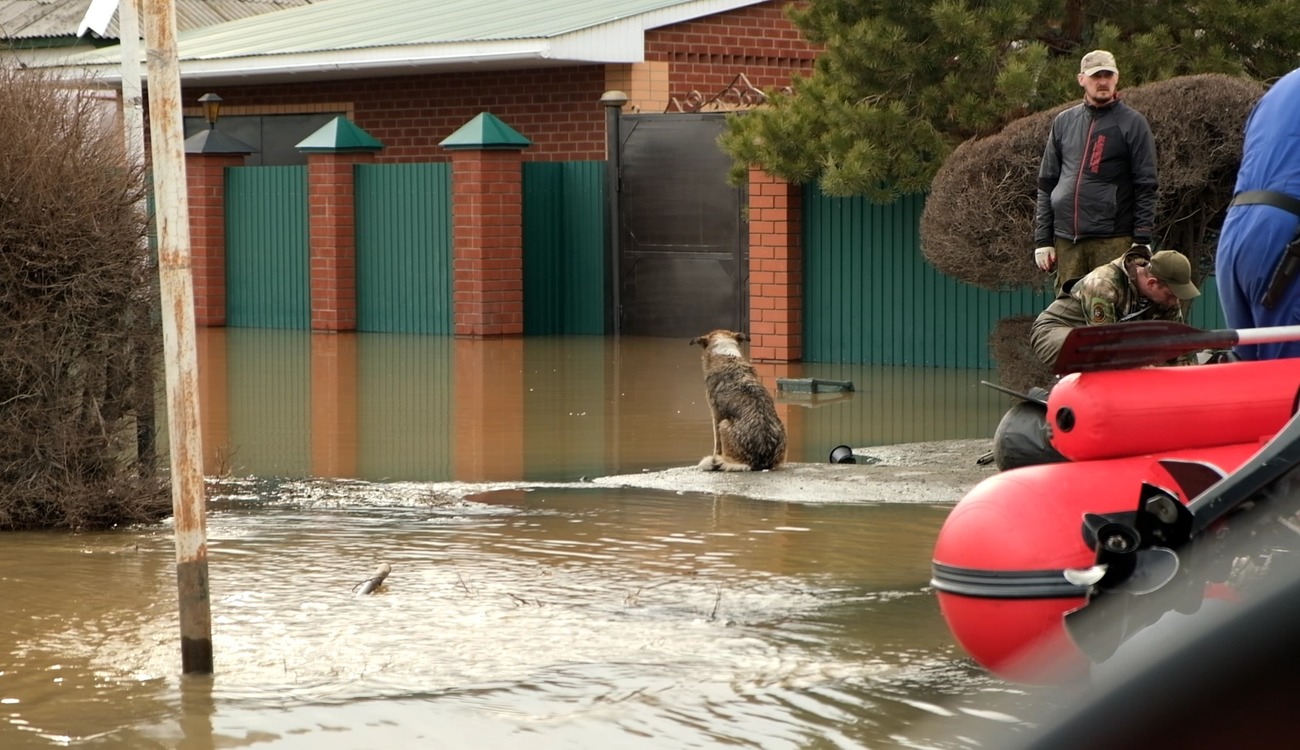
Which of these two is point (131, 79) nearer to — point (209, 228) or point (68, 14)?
point (209, 228)

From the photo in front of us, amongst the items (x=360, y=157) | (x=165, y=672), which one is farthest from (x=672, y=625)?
(x=360, y=157)

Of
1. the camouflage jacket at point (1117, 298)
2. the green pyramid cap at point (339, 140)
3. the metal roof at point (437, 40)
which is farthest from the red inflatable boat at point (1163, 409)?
the green pyramid cap at point (339, 140)

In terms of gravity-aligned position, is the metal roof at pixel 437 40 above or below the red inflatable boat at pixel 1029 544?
above

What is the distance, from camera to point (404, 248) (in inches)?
834

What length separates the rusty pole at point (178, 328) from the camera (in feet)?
17.5

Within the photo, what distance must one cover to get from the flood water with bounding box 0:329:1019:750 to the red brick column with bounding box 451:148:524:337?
8.16m

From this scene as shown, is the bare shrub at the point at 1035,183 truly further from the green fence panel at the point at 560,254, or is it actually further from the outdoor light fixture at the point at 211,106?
the outdoor light fixture at the point at 211,106

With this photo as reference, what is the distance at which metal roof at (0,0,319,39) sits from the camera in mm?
30594

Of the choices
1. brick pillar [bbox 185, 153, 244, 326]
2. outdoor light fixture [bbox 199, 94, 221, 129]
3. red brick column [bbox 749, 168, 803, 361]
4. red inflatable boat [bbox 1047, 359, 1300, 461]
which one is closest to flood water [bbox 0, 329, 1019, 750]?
red inflatable boat [bbox 1047, 359, 1300, 461]

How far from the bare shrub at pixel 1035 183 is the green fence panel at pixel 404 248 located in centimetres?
888

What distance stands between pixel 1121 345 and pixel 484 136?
15.7 meters

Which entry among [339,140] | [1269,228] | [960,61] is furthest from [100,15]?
[1269,228]

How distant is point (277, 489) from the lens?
971 cm

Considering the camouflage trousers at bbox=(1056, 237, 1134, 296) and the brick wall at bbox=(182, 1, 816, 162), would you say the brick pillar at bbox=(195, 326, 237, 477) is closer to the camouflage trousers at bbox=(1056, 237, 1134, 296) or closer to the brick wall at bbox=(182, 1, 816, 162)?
the brick wall at bbox=(182, 1, 816, 162)
